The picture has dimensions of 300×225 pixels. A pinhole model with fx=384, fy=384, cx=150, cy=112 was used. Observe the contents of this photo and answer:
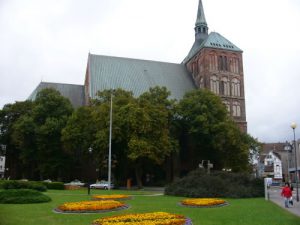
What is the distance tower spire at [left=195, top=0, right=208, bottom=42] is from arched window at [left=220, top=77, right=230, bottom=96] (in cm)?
1137

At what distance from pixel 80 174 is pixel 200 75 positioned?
30.8 m

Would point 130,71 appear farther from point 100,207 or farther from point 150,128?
point 100,207

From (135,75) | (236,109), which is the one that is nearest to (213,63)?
(236,109)

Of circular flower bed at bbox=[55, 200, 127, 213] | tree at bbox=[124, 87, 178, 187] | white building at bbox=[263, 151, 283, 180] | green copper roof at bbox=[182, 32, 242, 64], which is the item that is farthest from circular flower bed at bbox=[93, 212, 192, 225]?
white building at bbox=[263, 151, 283, 180]

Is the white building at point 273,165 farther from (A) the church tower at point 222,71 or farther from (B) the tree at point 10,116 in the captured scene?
(B) the tree at point 10,116

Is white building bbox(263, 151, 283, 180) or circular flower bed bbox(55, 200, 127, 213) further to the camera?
white building bbox(263, 151, 283, 180)

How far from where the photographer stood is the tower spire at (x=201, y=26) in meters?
82.8

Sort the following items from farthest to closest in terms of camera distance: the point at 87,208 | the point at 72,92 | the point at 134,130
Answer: the point at 72,92, the point at 134,130, the point at 87,208

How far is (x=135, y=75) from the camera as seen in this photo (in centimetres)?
7469

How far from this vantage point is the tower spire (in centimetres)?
8281

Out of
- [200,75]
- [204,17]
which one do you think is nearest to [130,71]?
[200,75]

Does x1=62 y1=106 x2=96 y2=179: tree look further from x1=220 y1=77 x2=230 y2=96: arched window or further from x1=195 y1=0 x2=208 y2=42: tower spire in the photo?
x1=195 y1=0 x2=208 y2=42: tower spire

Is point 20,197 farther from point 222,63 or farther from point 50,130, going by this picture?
point 222,63

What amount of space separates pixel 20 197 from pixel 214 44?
61.3 metres
